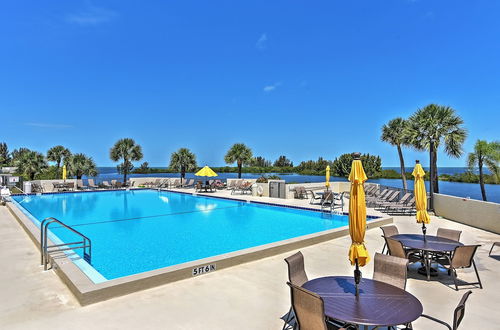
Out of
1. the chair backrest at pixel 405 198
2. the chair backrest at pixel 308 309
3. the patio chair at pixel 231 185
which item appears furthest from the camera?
the patio chair at pixel 231 185

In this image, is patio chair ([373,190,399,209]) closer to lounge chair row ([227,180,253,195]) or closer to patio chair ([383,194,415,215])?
patio chair ([383,194,415,215])

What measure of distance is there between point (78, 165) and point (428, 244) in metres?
25.0

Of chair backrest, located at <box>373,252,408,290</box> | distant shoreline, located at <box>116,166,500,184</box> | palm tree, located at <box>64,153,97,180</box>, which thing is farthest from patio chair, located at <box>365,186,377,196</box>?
palm tree, located at <box>64,153,97,180</box>

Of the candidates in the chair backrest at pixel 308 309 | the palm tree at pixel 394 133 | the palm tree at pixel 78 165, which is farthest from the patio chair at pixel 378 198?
the palm tree at pixel 78 165

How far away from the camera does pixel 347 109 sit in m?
42.2

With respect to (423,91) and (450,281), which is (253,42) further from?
(450,281)

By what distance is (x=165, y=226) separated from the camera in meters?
10.9

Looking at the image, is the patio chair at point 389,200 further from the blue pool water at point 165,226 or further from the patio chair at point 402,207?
the blue pool water at point 165,226

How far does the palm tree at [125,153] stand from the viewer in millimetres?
25234

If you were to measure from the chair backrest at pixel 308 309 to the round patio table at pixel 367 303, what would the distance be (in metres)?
0.13

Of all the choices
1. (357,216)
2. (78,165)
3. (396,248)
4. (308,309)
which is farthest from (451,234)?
(78,165)

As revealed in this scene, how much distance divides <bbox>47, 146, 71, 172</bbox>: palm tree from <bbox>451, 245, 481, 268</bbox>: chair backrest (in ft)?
88.7

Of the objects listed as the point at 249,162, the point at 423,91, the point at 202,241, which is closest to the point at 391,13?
the point at 423,91

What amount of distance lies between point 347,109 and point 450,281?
40135mm
